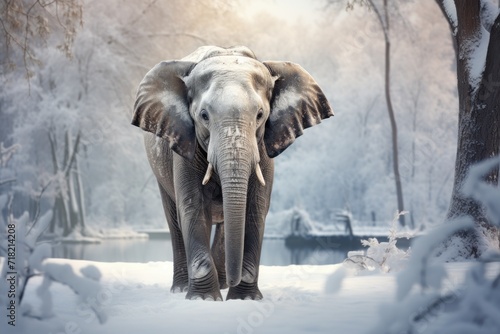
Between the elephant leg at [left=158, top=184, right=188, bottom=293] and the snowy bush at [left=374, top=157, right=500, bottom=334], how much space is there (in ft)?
11.3

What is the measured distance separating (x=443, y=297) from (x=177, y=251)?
11.9 feet

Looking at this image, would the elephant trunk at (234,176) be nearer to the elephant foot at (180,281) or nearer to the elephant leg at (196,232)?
the elephant leg at (196,232)

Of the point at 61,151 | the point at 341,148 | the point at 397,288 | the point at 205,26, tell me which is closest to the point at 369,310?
the point at 397,288

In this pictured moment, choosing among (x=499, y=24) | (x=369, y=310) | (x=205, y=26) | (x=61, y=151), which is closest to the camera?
(x=369, y=310)

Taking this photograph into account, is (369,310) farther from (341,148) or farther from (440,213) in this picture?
(341,148)

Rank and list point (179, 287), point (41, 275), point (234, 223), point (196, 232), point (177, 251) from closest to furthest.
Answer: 1. point (41, 275)
2. point (234, 223)
3. point (196, 232)
4. point (179, 287)
5. point (177, 251)

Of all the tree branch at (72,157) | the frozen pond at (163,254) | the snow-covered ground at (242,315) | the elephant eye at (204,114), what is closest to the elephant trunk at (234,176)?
the elephant eye at (204,114)

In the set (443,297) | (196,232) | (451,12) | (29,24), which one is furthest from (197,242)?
(29,24)

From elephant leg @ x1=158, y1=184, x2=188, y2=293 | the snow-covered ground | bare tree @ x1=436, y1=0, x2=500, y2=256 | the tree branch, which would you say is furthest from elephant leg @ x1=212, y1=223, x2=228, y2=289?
the tree branch

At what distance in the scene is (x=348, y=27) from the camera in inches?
1059

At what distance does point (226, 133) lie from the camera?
Answer: 3.94 meters

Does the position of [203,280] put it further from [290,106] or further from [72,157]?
[72,157]

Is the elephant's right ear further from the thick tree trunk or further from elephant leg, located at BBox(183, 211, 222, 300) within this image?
the thick tree trunk

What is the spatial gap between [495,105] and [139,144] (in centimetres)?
2052
